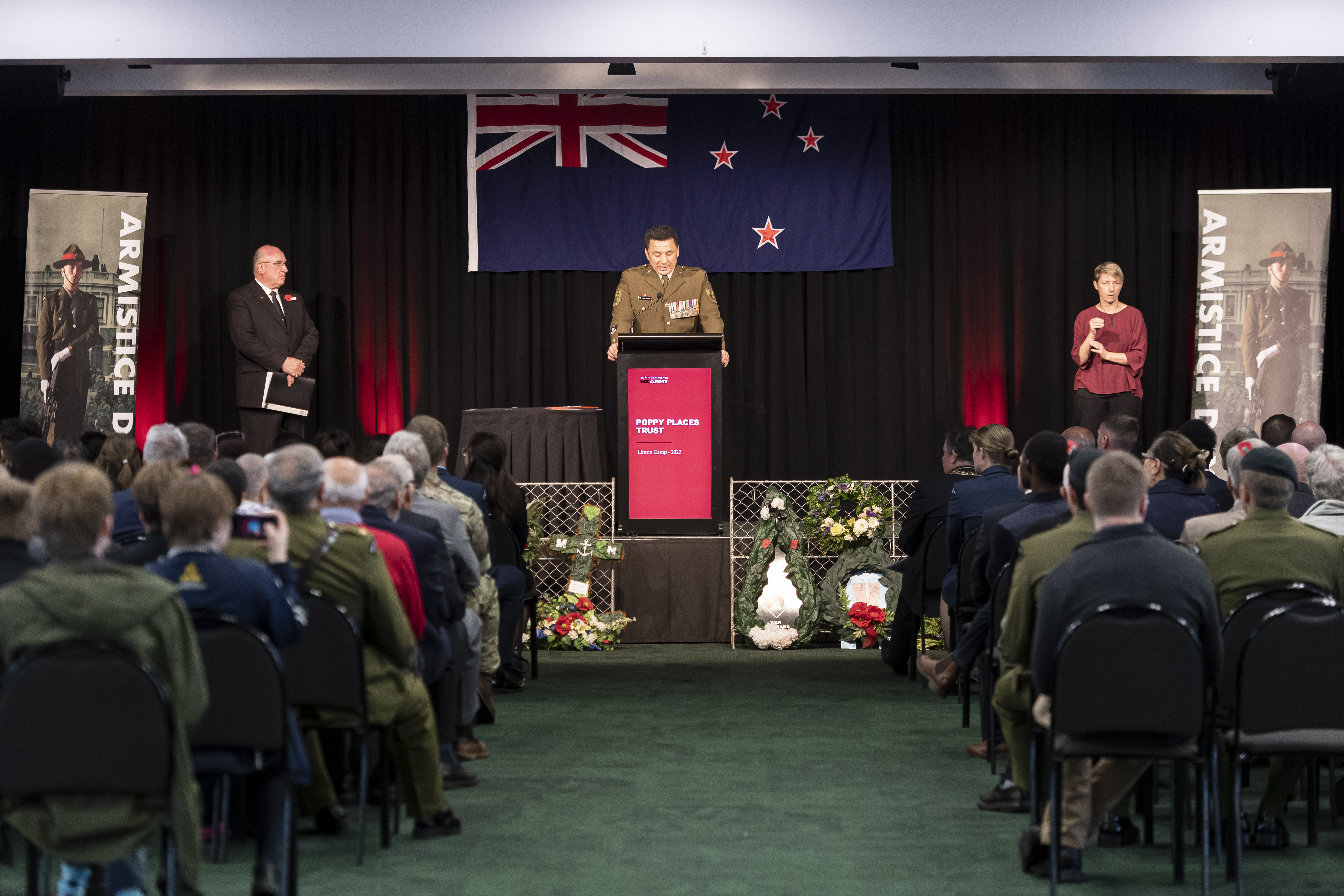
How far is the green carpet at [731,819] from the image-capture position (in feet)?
12.7

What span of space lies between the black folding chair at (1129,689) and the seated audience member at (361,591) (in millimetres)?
1763

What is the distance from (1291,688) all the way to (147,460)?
390 centimetres

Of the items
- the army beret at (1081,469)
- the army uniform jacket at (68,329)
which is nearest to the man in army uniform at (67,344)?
the army uniform jacket at (68,329)

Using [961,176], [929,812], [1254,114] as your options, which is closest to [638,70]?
[961,176]

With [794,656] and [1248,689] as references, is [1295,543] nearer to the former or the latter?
[1248,689]

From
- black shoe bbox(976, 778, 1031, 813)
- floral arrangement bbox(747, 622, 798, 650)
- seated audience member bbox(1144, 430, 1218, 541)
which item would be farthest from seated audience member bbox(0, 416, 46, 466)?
seated audience member bbox(1144, 430, 1218, 541)

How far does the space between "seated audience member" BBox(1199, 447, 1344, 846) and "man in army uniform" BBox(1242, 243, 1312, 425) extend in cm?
618

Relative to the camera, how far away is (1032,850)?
394 cm

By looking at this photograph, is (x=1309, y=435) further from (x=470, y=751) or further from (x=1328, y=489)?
(x=470, y=751)

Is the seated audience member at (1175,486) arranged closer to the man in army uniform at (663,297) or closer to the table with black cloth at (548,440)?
the table with black cloth at (548,440)

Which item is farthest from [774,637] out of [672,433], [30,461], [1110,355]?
[30,461]

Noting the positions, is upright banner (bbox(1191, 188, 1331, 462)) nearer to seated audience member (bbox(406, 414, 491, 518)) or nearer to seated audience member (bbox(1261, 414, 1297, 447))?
seated audience member (bbox(1261, 414, 1297, 447))

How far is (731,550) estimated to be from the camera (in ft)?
28.2

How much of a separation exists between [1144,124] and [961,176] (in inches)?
57.9
